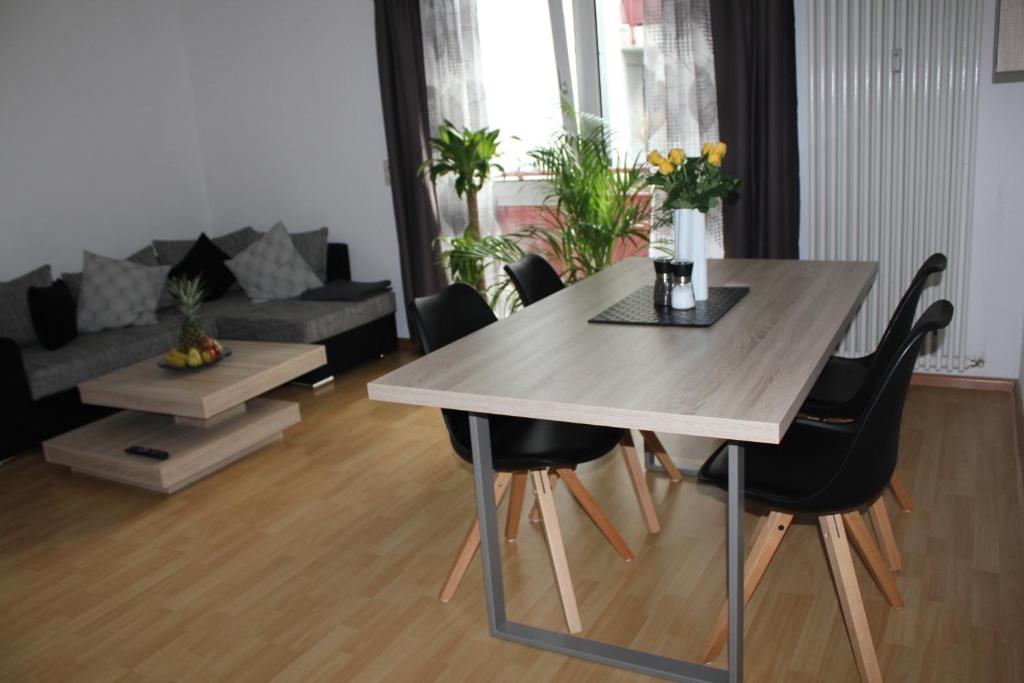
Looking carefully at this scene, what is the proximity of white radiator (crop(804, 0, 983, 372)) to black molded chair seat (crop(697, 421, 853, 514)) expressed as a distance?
2042mm

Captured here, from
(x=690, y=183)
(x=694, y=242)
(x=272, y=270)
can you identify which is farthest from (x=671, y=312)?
(x=272, y=270)

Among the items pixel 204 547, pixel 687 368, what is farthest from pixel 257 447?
pixel 687 368

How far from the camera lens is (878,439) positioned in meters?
2.04

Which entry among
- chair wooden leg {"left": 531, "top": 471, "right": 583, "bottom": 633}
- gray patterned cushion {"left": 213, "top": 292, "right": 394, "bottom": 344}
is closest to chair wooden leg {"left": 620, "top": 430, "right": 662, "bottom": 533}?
chair wooden leg {"left": 531, "top": 471, "right": 583, "bottom": 633}

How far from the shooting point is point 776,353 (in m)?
2.21

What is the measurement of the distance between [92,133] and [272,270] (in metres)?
1.51

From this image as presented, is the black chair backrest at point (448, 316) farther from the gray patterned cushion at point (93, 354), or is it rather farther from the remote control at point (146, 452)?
the gray patterned cushion at point (93, 354)

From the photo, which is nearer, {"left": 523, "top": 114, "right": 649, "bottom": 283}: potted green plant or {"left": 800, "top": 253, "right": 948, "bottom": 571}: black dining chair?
{"left": 800, "top": 253, "right": 948, "bottom": 571}: black dining chair

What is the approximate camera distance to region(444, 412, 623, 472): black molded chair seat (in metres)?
2.50

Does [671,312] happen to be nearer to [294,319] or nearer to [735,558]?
[735,558]

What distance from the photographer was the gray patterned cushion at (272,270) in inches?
217

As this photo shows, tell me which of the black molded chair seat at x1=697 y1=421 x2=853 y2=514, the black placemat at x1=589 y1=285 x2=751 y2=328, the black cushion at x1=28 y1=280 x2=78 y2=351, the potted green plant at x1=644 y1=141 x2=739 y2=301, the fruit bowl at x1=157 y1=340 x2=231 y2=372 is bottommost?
the black molded chair seat at x1=697 y1=421 x2=853 y2=514

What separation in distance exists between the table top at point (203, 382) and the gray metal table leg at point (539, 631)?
1870 mm

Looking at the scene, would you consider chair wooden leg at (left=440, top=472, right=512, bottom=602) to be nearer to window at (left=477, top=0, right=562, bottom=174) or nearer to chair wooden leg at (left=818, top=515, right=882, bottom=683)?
chair wooden leg at (left=818, top=515, right=882, bottom=683)
